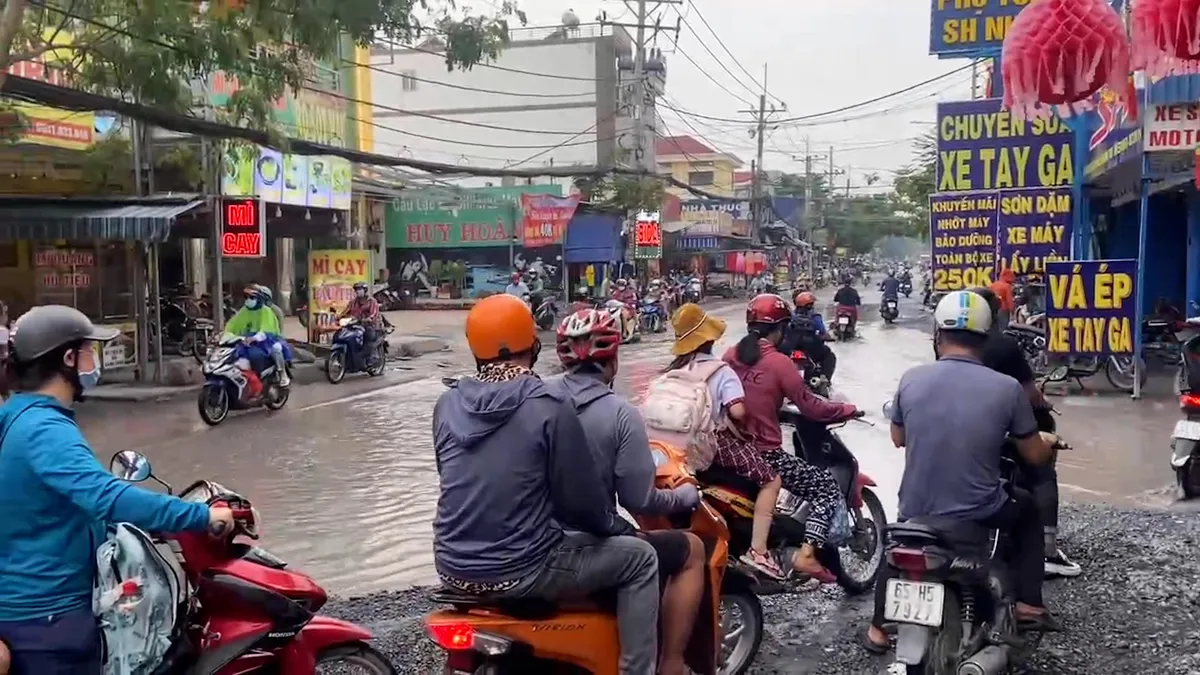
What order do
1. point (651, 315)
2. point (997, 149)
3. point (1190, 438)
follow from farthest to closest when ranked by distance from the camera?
point (651, 315), point (997, 149), point (1190, 438)

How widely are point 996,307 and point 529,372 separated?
280 cm

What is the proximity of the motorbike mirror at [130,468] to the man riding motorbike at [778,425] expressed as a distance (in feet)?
8.96

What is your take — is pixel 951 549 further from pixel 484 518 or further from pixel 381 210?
pixel 381 210

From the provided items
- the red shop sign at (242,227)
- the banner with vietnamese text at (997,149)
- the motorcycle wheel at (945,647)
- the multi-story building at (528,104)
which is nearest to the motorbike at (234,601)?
the motorcycle wheel at (945,647)

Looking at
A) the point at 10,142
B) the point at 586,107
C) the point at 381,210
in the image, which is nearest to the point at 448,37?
the point at 10,142

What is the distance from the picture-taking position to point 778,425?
542 cm

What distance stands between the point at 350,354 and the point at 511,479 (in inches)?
565

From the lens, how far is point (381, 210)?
3803cm

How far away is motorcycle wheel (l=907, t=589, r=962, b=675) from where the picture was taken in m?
3.97

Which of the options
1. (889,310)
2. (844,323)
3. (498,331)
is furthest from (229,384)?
(889,310)

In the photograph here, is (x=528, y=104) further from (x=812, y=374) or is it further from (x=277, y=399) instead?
(x=812, y=374)

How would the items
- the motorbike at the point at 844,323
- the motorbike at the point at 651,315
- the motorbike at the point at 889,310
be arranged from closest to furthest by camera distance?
the motorbike at the point at 844,323 → the motorbike at the point at 651,315 → the motorbike at the point at 889,310

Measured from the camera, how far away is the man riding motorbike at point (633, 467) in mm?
3443

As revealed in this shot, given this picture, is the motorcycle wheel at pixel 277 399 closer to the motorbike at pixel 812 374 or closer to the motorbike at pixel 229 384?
the motorbike at pixel 229 384
